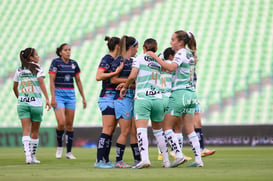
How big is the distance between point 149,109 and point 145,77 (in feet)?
1.52

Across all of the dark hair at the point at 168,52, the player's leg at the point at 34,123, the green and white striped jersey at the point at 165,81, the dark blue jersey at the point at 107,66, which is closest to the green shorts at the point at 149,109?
the green and white striped jersey at the point at 165,81

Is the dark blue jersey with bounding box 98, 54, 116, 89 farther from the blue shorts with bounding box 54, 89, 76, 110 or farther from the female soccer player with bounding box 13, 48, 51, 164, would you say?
the blue shorts with bounding box 54, 89, 76, 110

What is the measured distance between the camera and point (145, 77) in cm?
866

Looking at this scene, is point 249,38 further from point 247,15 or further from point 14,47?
point 14,47

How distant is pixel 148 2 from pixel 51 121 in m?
8.20

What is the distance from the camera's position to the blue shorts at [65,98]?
12.2 m

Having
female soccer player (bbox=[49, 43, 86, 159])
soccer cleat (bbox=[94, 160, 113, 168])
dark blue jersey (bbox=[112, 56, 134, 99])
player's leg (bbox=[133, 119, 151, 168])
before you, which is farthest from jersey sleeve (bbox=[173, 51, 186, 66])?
female soccer player (bbox=[49, 43, 86, 159])

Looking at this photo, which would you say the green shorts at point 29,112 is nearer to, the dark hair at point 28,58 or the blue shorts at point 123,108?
the dark hair at point 28,58

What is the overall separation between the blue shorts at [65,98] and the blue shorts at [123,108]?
3430 mm

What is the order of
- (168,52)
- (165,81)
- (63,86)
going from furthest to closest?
(63,86) → (168,52) → (165,81)

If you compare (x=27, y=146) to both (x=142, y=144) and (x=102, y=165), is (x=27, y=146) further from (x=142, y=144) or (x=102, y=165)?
(x=142, y=144)

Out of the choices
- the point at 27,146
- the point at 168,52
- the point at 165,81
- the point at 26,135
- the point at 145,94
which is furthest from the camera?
the point at 168,52

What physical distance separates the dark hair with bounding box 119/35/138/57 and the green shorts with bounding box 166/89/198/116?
954 mm

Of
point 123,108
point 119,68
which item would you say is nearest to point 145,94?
point 123,108
